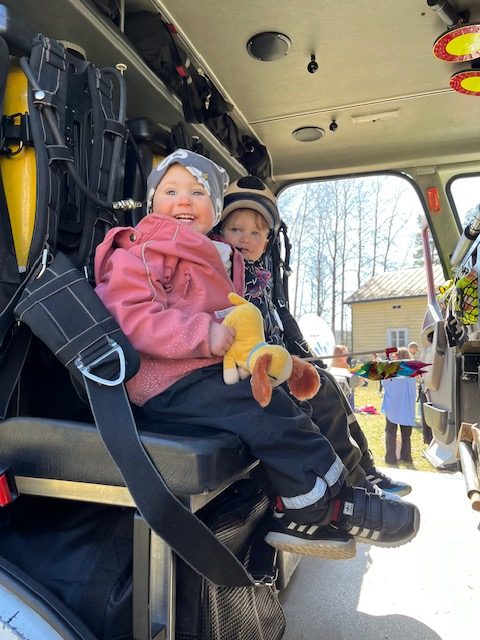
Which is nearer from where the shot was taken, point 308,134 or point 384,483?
point 384,483

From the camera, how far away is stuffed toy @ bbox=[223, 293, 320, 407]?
107 centimetres

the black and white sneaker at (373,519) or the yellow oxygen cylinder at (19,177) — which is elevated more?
the yellow oxygen cylinder at (19,177)

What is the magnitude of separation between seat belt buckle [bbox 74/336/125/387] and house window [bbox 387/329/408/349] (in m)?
12.2

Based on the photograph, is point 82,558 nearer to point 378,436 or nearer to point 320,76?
point 320,76

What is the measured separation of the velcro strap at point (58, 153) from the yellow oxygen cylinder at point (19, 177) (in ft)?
A: 0.14

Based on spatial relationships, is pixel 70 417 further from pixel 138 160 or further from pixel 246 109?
pixel 246 109

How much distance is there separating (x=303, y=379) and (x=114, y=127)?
2.92 feet

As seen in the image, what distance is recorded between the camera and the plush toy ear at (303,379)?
133 centimetres

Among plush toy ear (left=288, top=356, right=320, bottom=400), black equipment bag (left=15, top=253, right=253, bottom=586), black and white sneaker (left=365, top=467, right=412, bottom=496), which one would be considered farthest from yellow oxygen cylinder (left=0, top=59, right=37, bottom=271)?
black and white sneaker (left=365, top=467, right=412, bottom=496)

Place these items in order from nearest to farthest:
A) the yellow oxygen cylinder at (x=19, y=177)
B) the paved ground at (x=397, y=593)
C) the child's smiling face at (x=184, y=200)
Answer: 1. the yellow oxygen cylinder at (x=19, y=177)
2. the child's smiling face at (x=184, y=200)
3. the paved ground at (x=397, y=593)

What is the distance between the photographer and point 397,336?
13094 mm

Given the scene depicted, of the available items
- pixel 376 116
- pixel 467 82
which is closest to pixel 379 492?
pixel 467 82

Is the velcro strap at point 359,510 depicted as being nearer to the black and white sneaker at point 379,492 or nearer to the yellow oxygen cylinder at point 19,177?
the black and white sneaker at point 379,492

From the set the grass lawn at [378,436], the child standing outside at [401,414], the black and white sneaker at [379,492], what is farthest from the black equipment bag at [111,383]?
the child standing outside at [401,414]
